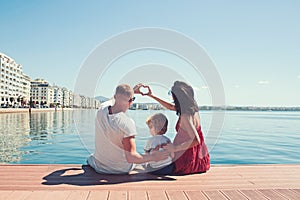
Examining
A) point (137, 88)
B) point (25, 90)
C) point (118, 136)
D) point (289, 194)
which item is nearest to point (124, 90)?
point (118, 136)

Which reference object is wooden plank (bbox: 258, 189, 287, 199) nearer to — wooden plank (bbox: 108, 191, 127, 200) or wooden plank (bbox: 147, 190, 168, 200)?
wooden plank (bbox: 147, 190, 168, 200)

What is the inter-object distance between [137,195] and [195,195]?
1.81ft

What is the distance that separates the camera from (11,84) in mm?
76312

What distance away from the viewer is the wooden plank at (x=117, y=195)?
2447mm

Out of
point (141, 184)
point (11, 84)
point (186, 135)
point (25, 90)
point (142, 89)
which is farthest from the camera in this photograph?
point (25, 90)

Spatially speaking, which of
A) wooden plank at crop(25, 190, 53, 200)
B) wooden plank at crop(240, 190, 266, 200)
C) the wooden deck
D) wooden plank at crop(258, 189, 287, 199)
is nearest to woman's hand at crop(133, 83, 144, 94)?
the wooden deck

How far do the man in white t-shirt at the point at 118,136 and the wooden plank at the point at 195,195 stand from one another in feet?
2.04

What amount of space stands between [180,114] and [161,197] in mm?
1042

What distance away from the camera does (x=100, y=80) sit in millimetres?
3838

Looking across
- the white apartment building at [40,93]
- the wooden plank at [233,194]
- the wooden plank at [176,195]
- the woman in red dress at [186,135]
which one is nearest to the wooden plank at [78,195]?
the wooden plank at [176,195]

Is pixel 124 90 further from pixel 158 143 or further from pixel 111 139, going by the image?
pixel 158 143

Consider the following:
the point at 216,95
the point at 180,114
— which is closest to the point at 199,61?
the point at 216,95

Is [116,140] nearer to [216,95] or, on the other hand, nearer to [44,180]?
[44,180]

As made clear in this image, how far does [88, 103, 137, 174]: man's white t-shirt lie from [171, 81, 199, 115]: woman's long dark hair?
2.09 feet
